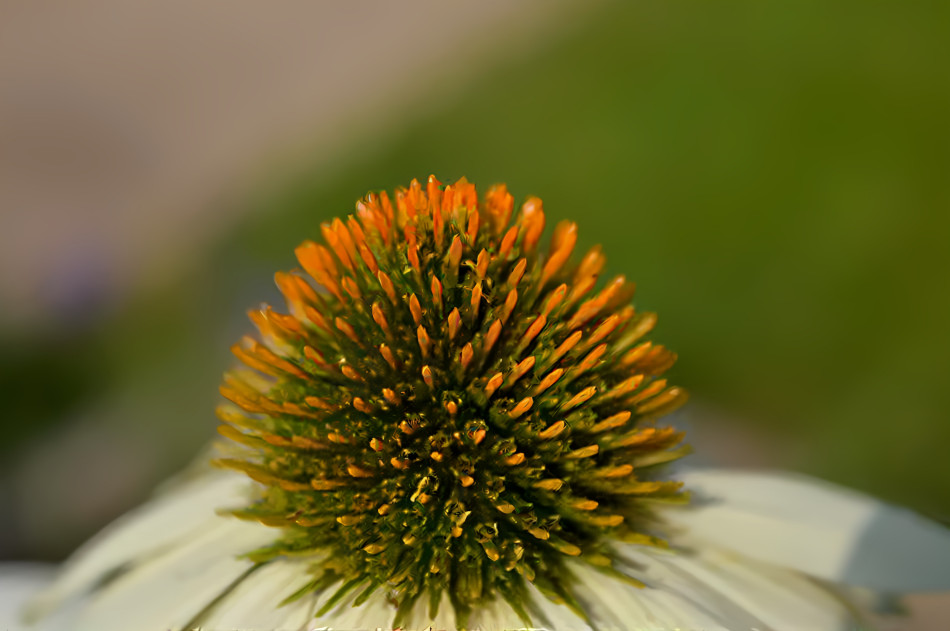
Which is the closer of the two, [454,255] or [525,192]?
[454,255]

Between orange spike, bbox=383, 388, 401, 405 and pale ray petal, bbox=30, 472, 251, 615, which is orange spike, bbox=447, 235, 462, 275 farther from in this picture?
pale ray petal, bbox=30, 472, 251, 615

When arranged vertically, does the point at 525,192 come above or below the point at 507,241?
above

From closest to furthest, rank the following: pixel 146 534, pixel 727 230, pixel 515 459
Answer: pixel 515 459, pixel 146 534, pixel 727 230

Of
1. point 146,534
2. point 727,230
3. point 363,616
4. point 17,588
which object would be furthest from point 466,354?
point 727,230

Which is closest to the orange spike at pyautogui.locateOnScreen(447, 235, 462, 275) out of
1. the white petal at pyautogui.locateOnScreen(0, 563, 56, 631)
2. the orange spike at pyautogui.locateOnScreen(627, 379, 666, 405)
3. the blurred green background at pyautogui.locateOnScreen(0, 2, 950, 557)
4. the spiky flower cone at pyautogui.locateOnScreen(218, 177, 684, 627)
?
the spiky flower cone at pyautogui.locateOnScreen(218, 177, 684, 627)

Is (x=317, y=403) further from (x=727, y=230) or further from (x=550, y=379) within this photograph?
(x=727, y=230)

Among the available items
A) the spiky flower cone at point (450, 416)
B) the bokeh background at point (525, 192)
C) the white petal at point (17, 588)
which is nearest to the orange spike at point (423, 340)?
the spiky flower cone at point (450, 416)

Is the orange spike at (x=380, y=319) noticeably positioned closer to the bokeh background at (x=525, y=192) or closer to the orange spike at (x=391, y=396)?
the orange spike at (x=391, y=396)

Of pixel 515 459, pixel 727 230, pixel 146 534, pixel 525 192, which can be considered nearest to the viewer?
pixel 515 459

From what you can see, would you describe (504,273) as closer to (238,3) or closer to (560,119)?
(560,119)
